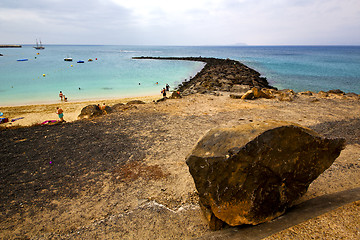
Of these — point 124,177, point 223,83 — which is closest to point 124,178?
point 124,177

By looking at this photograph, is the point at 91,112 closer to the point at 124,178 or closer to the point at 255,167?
the point at 124,178

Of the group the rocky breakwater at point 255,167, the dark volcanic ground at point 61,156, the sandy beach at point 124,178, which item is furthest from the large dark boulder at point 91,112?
the rocky breakwater at point 255,167

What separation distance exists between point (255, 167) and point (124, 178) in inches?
202

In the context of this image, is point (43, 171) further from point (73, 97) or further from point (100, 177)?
point (73, 97)

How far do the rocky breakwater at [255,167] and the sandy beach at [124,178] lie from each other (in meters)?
0.70

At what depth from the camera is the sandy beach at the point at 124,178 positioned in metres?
5.27

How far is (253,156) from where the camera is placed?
4289mm

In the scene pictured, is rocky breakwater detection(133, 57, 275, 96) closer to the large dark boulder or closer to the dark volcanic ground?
the large dark boulder

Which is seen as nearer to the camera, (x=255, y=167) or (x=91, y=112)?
(x=255, y=167)

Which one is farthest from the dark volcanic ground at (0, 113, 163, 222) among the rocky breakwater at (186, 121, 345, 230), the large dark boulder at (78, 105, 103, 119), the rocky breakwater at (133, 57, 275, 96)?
the rocky breakwater at (133, 57, 275, 96)

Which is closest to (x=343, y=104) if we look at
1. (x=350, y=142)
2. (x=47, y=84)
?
(x=350, y=142)

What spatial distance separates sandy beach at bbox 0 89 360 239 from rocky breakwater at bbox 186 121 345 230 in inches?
27.5

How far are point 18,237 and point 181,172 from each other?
16.9ft

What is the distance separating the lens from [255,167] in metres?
4.35
